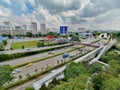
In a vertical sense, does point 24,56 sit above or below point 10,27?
below

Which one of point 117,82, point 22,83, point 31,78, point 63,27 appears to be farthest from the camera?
point 63,27

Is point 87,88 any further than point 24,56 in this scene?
No

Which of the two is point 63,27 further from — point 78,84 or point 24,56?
point 78,84

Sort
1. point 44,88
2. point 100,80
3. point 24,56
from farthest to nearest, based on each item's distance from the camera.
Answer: point 24,56
point 100,80
point 44,88

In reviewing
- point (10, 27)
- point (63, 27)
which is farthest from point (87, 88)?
point (10, 27)

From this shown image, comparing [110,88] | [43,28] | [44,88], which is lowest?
[44,88]

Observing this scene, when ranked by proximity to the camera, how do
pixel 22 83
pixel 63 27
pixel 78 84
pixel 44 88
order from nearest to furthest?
pixel 78 84, pixel 44 88, pixel 22 83, pixel 63 27

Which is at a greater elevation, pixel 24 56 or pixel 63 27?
pixel 63 27

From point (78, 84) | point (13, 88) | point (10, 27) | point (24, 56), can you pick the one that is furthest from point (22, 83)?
point (10, 27)

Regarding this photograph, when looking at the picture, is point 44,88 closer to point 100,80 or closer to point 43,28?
point 100,80
